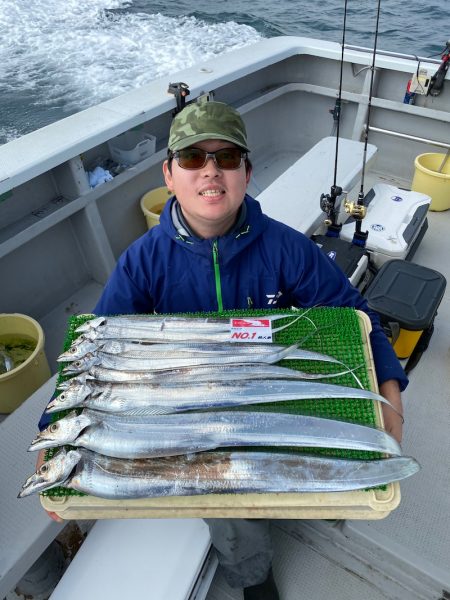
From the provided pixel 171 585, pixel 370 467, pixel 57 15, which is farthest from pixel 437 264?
pixel 57 15

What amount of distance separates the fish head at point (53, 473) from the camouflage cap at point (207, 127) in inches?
46.7

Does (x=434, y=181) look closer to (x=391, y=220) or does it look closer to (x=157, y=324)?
(x=391, y=220)

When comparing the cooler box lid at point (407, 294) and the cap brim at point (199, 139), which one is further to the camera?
the cooler box lid at point (407, 294)

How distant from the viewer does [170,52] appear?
9.72 meters

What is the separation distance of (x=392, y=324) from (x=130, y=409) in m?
1.92

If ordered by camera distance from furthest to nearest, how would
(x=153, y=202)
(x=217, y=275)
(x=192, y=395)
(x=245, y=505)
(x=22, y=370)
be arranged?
(x=153, y=202), (x=22, y=370), (x=217, y=275), (x=192, y=395), (x=245, y=505)

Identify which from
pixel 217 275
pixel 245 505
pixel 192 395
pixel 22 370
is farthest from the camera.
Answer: pixel 22 370

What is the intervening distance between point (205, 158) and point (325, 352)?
91 cm

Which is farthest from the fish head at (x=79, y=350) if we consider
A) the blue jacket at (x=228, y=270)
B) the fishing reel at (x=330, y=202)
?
the fishing reel at (x=330, y=202)

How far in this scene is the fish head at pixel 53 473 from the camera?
1.34 metres

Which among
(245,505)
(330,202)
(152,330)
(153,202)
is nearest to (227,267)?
(152,330)

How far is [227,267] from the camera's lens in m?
1.88

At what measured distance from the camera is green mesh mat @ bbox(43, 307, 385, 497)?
146 cm

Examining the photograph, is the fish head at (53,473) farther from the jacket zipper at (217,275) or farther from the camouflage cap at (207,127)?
the camouflage cap at (207,127)
